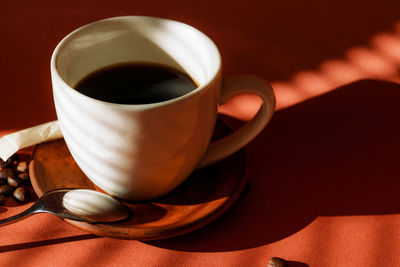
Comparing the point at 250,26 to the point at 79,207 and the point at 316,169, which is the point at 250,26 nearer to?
the point at 316,169

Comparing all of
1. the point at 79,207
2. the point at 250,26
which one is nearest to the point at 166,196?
the point at 79,207

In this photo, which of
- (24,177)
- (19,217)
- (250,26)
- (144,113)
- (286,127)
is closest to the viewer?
(144,113)

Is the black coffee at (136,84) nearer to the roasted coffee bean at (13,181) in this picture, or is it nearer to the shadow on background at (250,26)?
the roasted coffee bean at (13,181)

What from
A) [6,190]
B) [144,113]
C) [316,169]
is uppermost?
[144,113]

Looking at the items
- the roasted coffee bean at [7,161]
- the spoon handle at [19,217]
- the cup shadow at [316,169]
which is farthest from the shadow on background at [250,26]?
the spoon handle at [19,217]

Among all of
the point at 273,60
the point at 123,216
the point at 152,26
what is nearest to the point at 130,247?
the point at 123,216

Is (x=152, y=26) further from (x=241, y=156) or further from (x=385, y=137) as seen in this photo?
(x=385, y=137)

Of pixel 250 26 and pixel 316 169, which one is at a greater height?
pixel 250 26
